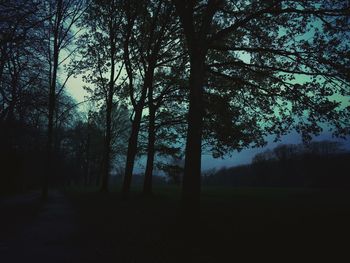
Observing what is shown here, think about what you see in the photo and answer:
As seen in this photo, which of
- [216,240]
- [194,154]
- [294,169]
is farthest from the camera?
[294,169]

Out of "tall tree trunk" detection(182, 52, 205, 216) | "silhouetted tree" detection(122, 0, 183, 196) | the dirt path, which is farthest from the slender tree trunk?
"tall tree trunk" detection(182, 52, 205, 216)

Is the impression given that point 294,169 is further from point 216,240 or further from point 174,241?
point 174,241

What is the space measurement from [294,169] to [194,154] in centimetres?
5890

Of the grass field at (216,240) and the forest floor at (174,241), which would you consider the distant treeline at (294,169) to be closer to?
the grass field at (216,240)

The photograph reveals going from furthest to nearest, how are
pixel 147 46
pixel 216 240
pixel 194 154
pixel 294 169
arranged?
1. pixel 294 169
2. pixel 147 46
3. pixel 194 154
4. pixel 216 240

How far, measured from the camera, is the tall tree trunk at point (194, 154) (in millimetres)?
8320

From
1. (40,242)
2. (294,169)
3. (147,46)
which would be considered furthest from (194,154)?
(294,169)

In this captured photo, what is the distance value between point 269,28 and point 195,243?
9087 mm

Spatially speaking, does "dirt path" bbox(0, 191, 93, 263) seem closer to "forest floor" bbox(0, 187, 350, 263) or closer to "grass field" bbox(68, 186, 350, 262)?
"forest floor" bbox(0, 187, 350, 263)

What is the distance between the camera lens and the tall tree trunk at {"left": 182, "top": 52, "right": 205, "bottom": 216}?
8320mm

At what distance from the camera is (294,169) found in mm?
60500

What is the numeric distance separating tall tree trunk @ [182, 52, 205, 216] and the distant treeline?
36235 mm

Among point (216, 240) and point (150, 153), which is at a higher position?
point (150, 153)

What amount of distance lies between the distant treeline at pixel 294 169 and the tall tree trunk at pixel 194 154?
36235 mm
